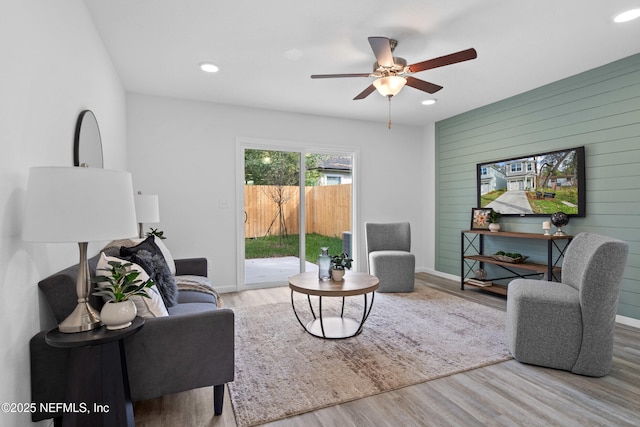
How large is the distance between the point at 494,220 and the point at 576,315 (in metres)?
2.29

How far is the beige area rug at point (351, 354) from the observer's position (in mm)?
2035

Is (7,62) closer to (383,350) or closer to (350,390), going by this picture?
(350,390)

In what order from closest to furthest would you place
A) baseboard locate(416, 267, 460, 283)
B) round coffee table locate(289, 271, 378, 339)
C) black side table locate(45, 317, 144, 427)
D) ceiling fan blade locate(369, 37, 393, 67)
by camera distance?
black side table locate(45, 317, 144, 427) < ceiling fan blade locate(369, 37, 393, 67) < round coffee table locate(289, 271, 378, 339) < baseboard locate(416, 267, 460, 283)

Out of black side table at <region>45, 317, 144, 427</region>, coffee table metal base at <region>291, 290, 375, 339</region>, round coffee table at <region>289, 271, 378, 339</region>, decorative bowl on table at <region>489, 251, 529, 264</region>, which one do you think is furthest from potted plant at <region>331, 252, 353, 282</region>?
decorative bowl on table at <region>489, 251, 529, 264</region>

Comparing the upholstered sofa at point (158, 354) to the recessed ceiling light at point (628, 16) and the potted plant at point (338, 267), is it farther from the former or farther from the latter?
the recessed ceiling light at point (628, 16)

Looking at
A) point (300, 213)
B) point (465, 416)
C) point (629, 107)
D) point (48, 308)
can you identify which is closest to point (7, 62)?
point (48, 308)

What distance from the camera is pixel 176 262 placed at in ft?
11.1

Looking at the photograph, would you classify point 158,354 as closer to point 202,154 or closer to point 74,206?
point 74,206

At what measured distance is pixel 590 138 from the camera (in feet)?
11.3

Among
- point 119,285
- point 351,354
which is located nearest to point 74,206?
point 119,285

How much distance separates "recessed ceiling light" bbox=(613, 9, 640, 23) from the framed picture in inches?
95.3

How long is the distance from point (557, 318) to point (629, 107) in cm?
232

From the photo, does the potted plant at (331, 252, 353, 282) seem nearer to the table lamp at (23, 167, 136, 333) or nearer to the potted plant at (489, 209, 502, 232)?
the table lamp at (23, 167, 136, 333)

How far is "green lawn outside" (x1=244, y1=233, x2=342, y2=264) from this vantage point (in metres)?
4.75
